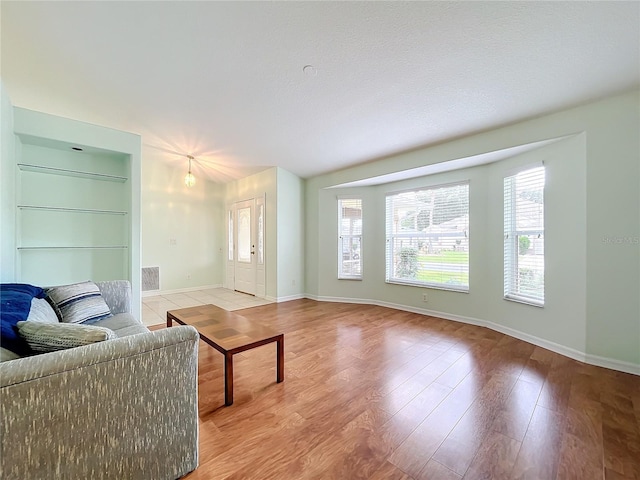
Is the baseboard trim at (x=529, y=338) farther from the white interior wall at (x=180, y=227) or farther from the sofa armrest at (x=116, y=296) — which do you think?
the white interior wall at (x=180, y=227)

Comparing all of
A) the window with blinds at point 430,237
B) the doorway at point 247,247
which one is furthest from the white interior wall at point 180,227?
the window with blinds at point 430,237

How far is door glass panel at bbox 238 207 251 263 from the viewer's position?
5782 mm

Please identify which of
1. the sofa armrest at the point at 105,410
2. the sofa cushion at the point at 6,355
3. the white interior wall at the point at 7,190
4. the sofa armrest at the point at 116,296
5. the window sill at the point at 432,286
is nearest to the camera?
the sofa armrest at the point at 105,410

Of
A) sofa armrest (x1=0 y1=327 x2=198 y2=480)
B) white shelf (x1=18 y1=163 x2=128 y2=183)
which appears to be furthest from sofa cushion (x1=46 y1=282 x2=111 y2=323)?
white shelf (x1=18 y1=163 x2=128 y2=183)

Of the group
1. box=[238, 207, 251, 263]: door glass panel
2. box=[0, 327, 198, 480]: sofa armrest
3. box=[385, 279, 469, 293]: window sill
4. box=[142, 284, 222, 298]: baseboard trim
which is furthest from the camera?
box=[238, 207, 251, 263]: door glass panel

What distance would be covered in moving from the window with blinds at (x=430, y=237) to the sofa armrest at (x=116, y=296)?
3654 millimetres

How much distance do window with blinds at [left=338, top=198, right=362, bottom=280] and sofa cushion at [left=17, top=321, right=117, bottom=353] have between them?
4028 mm

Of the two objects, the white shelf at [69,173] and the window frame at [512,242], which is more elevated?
the white shelf at [69,173]

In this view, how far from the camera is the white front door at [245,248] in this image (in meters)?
5.62

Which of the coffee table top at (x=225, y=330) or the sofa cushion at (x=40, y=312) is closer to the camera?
the sofa cushion at (x=40, y=312)

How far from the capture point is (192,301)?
507 cm

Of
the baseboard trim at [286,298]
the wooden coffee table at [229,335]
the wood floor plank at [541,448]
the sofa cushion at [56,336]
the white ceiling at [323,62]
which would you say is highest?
the white ceiling at [323,62]

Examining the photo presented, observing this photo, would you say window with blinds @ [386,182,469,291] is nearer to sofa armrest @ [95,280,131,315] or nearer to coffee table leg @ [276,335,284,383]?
coffee table leg @ [276,335,284,383]

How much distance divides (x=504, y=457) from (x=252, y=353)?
6.98 ft
